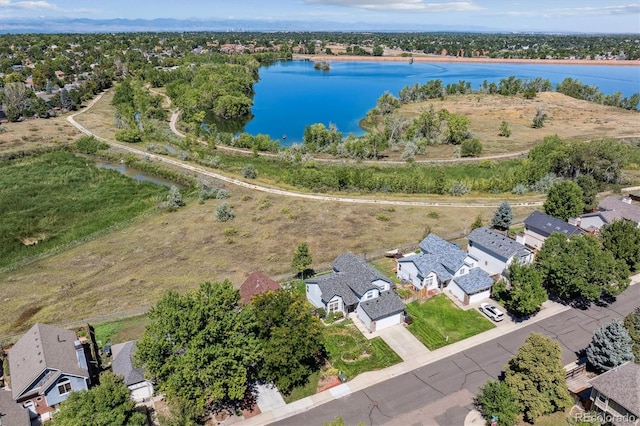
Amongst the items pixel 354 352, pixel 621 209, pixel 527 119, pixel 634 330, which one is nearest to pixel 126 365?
pixel 354 352

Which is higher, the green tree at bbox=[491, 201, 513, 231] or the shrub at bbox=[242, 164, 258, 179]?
the green tree at bbox=[491, 201, 513, 231]

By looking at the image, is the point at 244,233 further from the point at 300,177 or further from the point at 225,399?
the point at 225,399

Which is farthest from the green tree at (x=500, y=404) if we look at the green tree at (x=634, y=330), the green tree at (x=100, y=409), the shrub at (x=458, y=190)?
the shrub at (x=458, y=190)

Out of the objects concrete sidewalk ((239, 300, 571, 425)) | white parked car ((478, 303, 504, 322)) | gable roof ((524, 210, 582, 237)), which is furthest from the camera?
gable roof ((524, 210, 582, 237))

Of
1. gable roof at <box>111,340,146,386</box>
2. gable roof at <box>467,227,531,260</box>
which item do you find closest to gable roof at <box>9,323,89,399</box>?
gable roof at <box>111,340,146,386</box>

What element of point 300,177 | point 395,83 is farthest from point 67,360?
point 395,83

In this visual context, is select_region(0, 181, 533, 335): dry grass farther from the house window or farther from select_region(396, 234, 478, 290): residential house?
the house window
